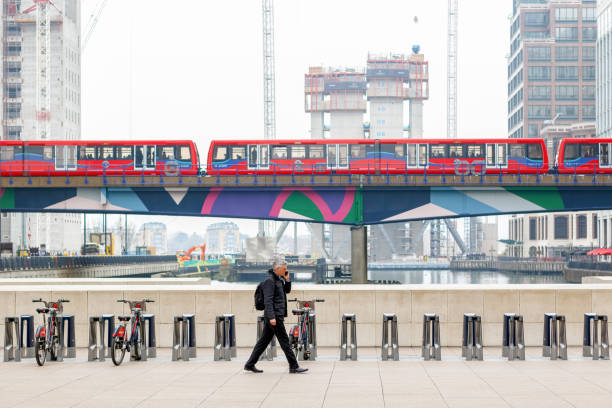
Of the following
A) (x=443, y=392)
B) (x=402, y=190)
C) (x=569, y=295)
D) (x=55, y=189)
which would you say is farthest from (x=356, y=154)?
(x=443, y=392)

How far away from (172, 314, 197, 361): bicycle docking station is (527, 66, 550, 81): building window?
154 m

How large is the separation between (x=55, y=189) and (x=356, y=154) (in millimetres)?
19553

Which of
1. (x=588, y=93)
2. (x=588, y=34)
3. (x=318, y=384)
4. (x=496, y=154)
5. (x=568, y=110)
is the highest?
(x=588, y=34)

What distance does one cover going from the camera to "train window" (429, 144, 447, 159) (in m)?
55.2

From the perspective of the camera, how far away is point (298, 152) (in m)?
55.4

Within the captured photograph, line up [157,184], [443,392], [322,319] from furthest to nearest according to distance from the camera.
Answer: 1. [157,184]
2. [322,319]
3. [443,392]

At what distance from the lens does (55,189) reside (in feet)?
175

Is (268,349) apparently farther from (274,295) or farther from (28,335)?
(28,335)

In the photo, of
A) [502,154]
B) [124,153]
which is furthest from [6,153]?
[502,154]

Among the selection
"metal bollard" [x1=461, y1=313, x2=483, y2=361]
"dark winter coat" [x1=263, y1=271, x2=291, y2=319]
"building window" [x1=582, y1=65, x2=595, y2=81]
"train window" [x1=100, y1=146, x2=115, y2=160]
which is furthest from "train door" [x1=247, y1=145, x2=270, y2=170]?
"building window" [x1=582, y1=65, x2=595, y2=81]

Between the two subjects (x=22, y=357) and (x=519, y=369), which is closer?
(x=519, y=369)

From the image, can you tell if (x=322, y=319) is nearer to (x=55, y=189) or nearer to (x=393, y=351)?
(x=393, y=351)

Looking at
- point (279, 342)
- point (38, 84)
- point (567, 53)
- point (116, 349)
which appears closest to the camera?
point (279, 342)

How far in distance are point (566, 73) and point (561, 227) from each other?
41.1m
